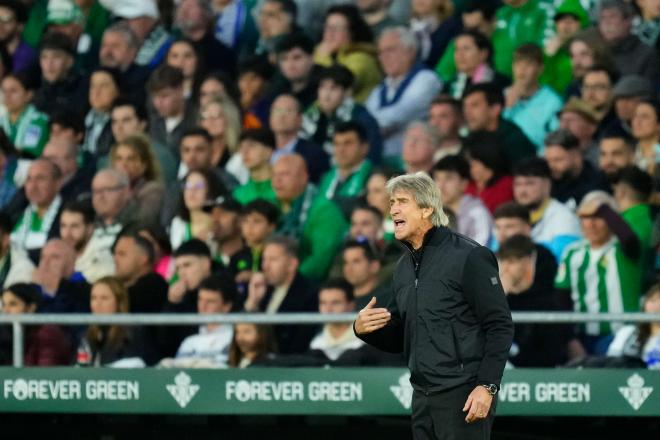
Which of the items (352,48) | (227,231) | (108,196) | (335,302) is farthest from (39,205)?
(335,302)

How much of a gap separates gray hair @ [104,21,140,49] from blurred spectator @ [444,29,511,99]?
3.10 m

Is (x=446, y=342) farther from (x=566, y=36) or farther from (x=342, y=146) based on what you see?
(x=566, y=36)

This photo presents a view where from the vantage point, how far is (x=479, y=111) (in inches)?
461

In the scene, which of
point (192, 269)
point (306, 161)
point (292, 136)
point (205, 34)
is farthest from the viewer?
point (205, 34)

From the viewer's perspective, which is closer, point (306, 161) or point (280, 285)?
point (280, 285)

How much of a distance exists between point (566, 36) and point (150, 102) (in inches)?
135

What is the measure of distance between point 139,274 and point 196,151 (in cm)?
158

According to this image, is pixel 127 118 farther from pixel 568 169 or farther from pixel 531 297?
pixel 531 297

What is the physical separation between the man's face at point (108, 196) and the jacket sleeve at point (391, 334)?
565 centimetres

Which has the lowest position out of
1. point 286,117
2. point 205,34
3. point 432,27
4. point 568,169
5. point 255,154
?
point 568,169

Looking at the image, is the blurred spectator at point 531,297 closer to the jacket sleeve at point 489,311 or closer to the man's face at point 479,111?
the man's face at point 479,111

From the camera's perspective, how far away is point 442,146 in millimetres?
11734

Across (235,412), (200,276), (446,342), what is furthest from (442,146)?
(446,342)

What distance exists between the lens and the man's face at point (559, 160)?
36.1 ft
